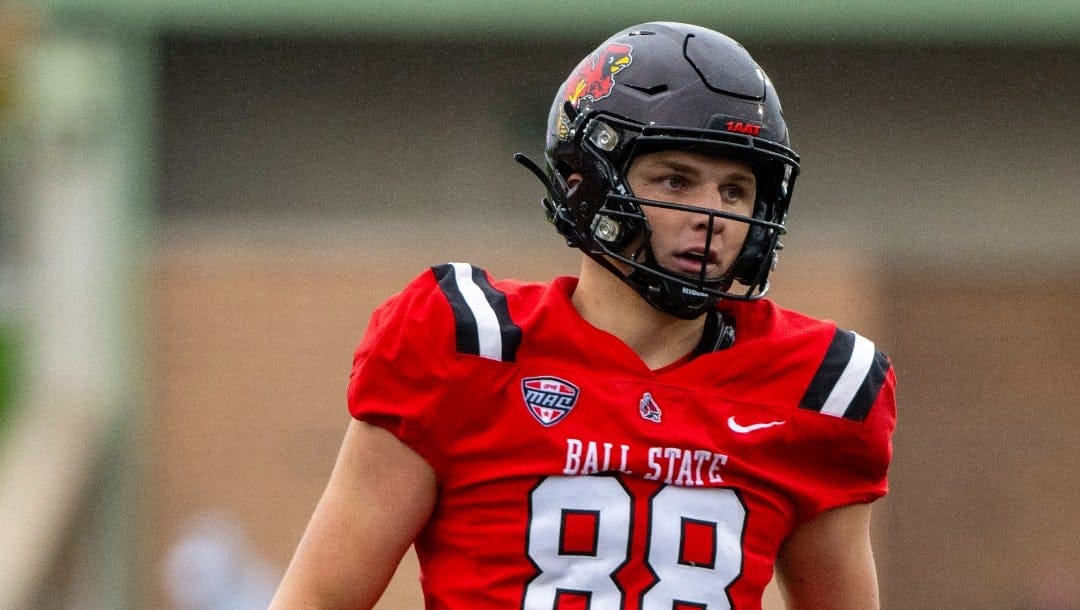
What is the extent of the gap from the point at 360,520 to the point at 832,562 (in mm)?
733

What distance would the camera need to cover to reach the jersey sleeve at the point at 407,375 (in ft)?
7.84

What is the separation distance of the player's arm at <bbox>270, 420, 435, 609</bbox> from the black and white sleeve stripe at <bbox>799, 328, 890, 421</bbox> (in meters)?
0.58

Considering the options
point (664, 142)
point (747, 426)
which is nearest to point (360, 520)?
point (747, 426)

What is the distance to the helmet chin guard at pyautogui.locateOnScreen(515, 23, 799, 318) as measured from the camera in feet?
8.14

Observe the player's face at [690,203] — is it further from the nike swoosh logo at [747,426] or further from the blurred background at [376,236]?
the blurred background at [376,236]

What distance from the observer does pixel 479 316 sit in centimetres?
245

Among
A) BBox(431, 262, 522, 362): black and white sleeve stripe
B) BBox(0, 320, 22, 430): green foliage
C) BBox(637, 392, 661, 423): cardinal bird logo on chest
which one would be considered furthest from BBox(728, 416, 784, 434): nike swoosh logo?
BBox(0, 320, 22, 430): green foliage

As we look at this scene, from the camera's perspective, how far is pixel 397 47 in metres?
8.56

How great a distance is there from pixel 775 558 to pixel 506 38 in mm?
6151

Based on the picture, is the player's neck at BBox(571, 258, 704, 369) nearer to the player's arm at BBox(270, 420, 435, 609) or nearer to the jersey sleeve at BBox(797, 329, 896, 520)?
the jersey sleeve at BBox(797, 329, 896, 520)

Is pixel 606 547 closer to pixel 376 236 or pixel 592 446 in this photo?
pixel 592 446

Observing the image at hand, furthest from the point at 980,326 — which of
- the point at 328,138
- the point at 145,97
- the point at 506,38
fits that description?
the point at 145,97

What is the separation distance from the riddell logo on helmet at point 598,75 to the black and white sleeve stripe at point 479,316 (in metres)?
0.29

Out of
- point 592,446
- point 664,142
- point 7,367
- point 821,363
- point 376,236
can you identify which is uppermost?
point 664,142
